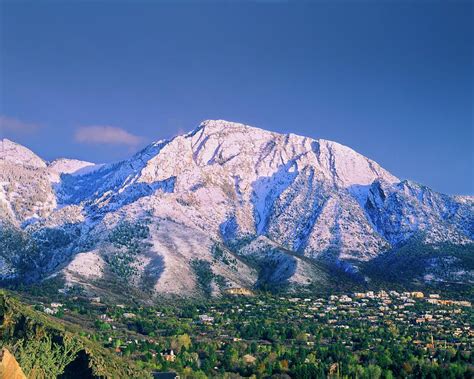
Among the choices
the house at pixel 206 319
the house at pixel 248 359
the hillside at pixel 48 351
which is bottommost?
the hillside at pixel 48 351

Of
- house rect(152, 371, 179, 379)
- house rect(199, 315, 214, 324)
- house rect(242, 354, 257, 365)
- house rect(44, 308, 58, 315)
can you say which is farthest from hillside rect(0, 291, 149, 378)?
house rect(199, 315, 214, 324)

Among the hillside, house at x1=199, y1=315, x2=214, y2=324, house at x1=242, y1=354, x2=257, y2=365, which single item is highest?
house at x1=199, y1=315, x2=214, y2=324

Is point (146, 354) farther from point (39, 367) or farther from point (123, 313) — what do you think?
point (123, 313)

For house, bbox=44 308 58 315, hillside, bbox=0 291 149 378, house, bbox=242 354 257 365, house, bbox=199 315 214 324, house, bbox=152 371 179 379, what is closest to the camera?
hillside, bbox=0 291 149 378

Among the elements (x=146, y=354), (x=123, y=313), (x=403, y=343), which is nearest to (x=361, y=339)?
(x=403, y=343)

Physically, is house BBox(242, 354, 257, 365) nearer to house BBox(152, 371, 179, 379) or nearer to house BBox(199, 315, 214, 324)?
house BBox(152, 371, 179, 379)

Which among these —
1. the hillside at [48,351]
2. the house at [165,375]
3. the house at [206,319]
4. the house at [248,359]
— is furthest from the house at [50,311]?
the hillside at [48,351]

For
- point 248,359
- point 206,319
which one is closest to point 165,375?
point 248,359

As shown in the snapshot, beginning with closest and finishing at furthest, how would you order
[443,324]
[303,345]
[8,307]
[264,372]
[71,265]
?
1. [8,307]
2. [264,372]
3. [303,345]
4. [443,324]
5. [71,265]

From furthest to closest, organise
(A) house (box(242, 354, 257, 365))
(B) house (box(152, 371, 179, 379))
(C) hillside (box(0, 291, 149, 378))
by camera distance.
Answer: (A) house (box(242, 354, 257, 365)) → (B) house (box(152, 371, 179, 379)) → (C) hillside (box(0, 291, 149, 378))

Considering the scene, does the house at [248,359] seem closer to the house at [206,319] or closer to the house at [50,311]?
the house at [206,319]

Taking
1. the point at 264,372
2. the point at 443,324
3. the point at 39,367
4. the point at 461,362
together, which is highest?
the point at 443,324
